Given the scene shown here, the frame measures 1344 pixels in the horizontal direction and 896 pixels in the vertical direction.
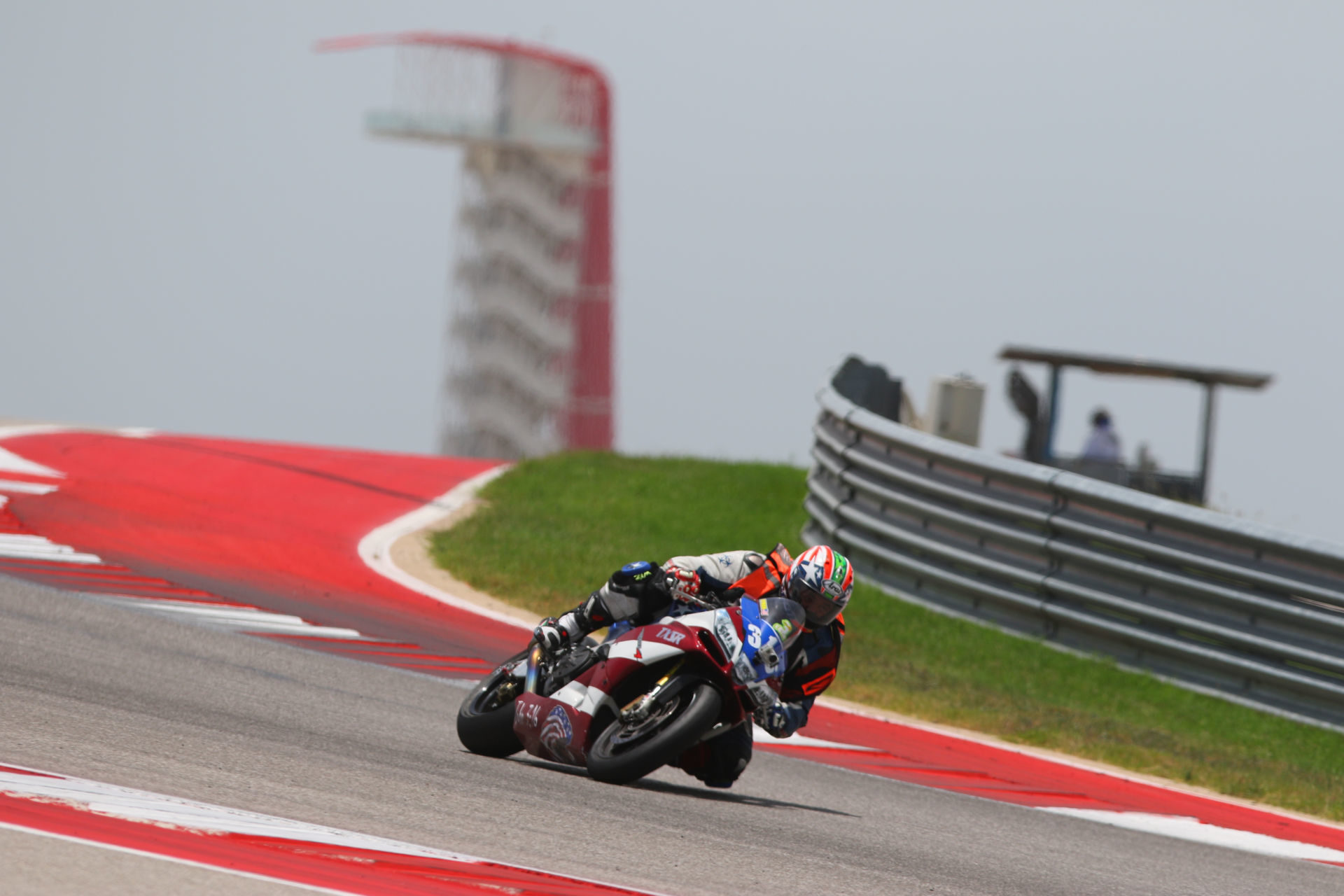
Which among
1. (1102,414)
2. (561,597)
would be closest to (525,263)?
(1102,414)

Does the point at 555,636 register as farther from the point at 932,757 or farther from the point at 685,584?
the point at 932,757

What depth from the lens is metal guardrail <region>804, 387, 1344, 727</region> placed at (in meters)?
11.6

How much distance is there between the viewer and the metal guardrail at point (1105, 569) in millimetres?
11648

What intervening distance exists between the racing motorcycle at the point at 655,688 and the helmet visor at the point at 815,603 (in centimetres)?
6

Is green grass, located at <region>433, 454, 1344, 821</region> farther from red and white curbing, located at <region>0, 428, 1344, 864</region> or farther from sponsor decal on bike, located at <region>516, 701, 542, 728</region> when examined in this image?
sponsor decal on bike, located at <region>516, 701, 542, 728</region>

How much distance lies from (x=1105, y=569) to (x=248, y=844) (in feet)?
29.3

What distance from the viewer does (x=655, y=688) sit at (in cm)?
716

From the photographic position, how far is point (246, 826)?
4969 mm

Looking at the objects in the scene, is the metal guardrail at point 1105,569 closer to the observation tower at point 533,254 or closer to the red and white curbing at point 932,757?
the red and white curbing at point 932,757

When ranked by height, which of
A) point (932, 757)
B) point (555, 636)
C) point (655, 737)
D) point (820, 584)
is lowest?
point (932, 757)

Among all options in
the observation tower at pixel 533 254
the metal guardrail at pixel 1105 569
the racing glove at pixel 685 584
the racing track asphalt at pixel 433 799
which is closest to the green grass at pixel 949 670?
the metal guardrail at pixel 1105 569

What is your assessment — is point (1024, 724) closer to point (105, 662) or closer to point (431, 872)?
point (105, 662)

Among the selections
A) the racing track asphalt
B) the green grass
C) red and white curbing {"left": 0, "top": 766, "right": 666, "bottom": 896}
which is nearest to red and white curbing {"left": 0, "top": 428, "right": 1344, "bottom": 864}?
the green grass

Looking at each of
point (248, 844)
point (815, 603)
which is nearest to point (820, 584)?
point (815, 603)
